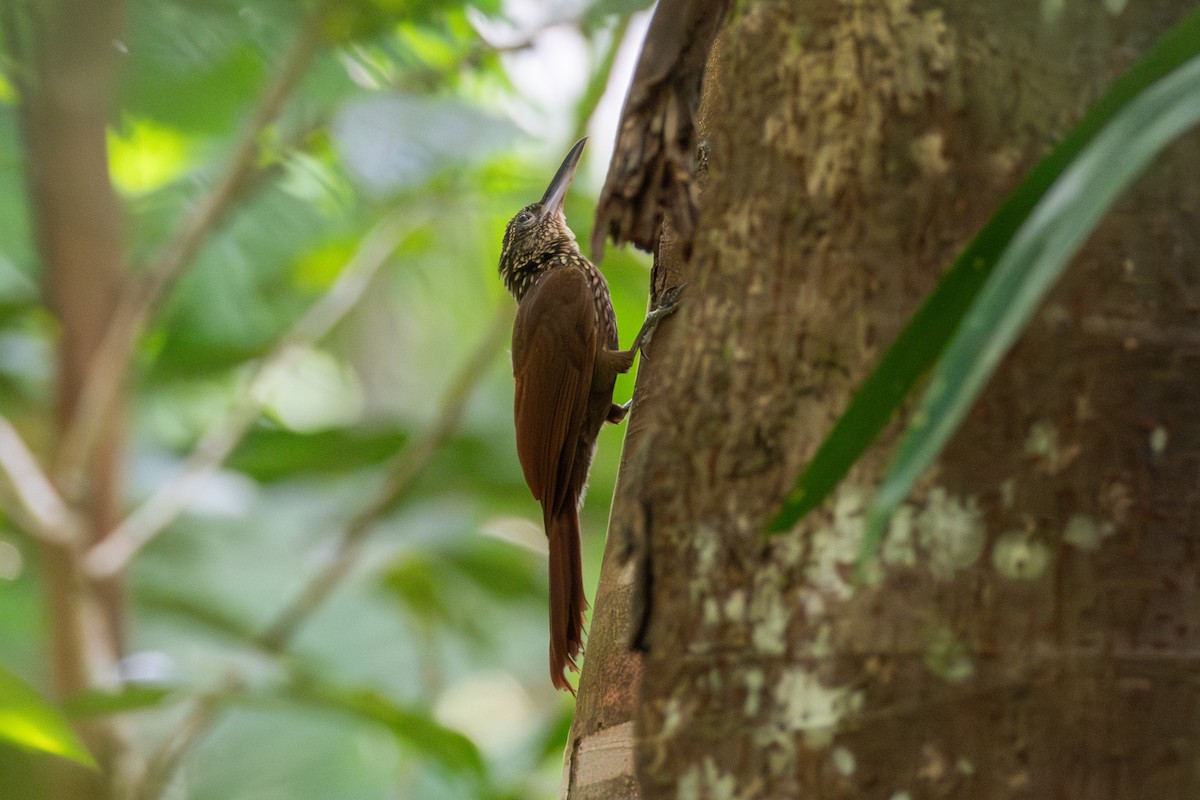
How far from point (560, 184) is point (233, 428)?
3.17 feet

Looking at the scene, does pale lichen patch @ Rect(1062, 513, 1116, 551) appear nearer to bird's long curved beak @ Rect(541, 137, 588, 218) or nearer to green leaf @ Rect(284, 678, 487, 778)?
green leaf @ Rect(284, 678, 487, 778)

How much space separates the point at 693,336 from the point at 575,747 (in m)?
0.62

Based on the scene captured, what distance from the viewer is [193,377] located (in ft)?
11.1

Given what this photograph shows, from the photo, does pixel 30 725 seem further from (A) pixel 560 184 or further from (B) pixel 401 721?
(A) pixel 560 184

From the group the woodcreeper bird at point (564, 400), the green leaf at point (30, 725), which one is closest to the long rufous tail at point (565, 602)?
the woodcreeper bird at point (564, 400)

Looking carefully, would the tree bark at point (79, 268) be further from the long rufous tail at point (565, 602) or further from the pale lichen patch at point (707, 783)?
the pale lichen patch at point (707, 783)

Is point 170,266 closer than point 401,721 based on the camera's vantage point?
No

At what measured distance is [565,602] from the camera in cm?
197

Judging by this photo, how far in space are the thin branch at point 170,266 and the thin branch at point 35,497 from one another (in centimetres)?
7

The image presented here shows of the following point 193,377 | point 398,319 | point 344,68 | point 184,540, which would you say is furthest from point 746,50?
point 398,319

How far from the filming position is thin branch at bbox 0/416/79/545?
8.36 ft

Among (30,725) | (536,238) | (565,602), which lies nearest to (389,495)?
(536,238)

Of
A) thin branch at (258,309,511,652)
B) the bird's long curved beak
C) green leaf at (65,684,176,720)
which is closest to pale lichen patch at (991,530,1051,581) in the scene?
green leaf at (65,684,176,720)

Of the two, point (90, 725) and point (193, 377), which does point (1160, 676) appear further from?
point (193, 377)
